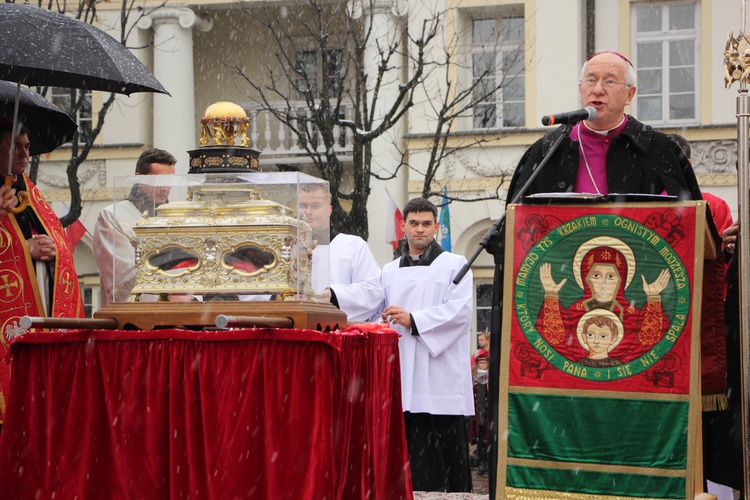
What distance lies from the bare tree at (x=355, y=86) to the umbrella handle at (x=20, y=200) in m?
9.92

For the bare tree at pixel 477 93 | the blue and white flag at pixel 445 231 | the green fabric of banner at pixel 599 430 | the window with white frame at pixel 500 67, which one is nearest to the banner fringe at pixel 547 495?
the green fabric of banner at pixel 599 430

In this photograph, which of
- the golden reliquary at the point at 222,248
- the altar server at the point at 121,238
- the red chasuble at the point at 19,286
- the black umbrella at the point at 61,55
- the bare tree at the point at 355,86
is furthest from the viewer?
the bare tree at the point at 355,86

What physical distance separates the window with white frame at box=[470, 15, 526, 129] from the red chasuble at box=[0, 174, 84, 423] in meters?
17.6

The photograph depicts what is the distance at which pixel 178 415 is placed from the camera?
16.4 ft

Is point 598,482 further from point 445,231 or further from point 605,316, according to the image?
point 445,231

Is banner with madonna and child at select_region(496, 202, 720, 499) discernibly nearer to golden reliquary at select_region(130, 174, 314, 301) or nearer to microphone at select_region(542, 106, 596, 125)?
microphone at select_region(542, 106, 596, 125)

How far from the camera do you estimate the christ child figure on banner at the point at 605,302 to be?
4969 mm

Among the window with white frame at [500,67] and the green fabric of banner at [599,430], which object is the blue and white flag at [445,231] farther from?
the green fabric of banner at [599,430]

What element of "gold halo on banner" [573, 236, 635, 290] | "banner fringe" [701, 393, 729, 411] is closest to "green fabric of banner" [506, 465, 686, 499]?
"gold halo on banner" [573, 236, 635, 290]

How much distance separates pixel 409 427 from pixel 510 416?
3.89m

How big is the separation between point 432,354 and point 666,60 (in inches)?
637

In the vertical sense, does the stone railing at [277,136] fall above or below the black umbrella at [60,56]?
above

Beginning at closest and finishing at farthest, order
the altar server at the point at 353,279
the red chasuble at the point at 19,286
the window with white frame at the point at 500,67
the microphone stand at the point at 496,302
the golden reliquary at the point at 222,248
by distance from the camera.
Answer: the microphone stand at the point at 496,302 < the golden reliquary at the point at 222,248 < the red chasuble at the point at 19,286 < the altar server at the point at 353,279 < the window with white frame at the point at 500,67

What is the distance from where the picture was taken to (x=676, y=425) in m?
4.93
